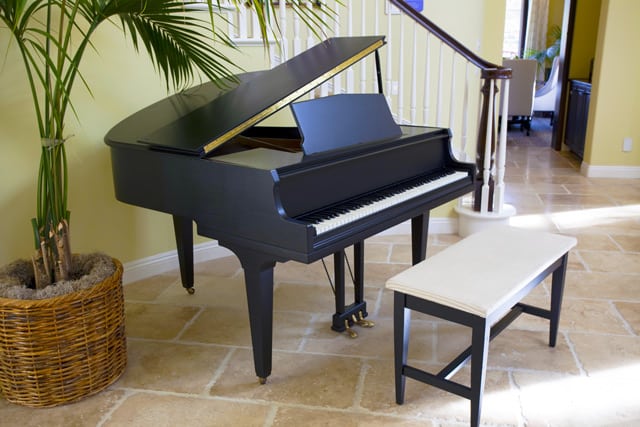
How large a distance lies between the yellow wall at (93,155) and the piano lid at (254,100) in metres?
0.84

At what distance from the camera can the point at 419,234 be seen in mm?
2848

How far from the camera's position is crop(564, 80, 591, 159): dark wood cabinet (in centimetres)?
623

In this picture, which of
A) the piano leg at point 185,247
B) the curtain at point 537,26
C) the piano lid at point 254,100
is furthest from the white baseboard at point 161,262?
the curtain at point 537,26

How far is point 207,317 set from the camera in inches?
119

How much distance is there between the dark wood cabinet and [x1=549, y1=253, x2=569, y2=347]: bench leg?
164 inches

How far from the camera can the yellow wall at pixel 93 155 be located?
2900 millimetres

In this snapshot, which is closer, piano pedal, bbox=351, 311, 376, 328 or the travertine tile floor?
the travertine tile floor

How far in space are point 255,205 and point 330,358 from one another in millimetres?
895

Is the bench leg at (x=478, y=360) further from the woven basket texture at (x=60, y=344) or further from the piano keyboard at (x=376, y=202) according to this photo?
the woven basket texture at (x=60, y=344)

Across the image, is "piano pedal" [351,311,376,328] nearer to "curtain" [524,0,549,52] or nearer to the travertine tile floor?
the travertine tile floor

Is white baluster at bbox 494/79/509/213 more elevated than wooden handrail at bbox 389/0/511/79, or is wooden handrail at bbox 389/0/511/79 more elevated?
wooden handrail at bbox 389/0/511/79

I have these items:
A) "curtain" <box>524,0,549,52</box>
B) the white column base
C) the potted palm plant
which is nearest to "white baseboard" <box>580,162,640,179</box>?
the white column base

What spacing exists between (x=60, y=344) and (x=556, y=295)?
205 cm

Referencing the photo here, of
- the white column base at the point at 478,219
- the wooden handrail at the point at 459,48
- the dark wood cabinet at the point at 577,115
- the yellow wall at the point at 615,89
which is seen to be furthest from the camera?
the dark wood cabinet at the point at 577,115
